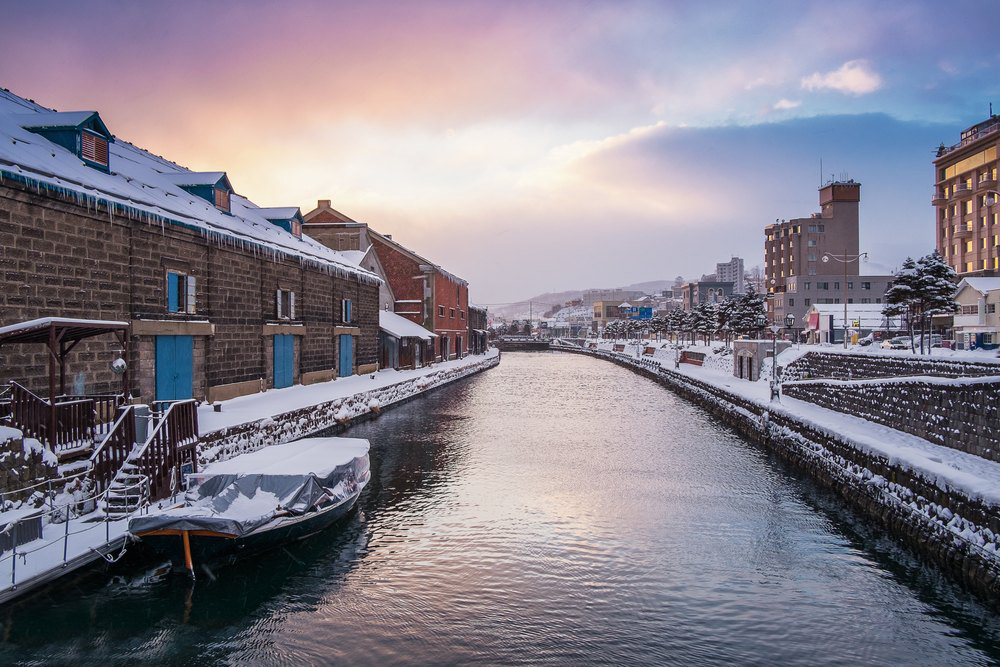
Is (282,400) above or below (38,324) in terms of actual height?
below

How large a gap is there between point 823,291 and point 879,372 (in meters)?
97.4

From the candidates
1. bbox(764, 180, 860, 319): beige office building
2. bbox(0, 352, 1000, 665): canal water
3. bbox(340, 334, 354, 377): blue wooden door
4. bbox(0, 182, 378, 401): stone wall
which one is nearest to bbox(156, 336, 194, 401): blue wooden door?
bbox(0, 182, 378, 401): stone wall

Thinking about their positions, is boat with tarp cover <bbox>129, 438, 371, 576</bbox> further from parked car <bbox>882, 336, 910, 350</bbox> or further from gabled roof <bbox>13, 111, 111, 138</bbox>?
parked car <bbox>882, 336, 910, 350</bbox>

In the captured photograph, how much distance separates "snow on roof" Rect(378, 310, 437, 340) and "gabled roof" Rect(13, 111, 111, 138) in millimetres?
30400

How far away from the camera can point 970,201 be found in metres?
88.1

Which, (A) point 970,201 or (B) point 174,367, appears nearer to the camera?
(B) point 174,367

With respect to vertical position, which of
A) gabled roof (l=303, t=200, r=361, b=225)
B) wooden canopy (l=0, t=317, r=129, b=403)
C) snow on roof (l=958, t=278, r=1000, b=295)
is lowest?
wooden canopy (l=0, t=317, r=129, b=403)

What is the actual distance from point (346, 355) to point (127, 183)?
2270 centimetres

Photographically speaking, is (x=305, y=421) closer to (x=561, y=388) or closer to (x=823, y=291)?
(x=561, y=388)

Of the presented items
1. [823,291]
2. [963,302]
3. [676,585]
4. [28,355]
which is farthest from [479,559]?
[823,291]

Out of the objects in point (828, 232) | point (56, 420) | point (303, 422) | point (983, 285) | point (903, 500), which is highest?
point (828, 232)

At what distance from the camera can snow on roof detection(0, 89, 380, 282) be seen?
61.2 ft

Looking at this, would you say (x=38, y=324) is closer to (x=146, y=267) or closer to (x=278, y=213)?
(x=146, y=267)

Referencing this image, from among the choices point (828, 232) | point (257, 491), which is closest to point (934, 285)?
point (257, 491)
